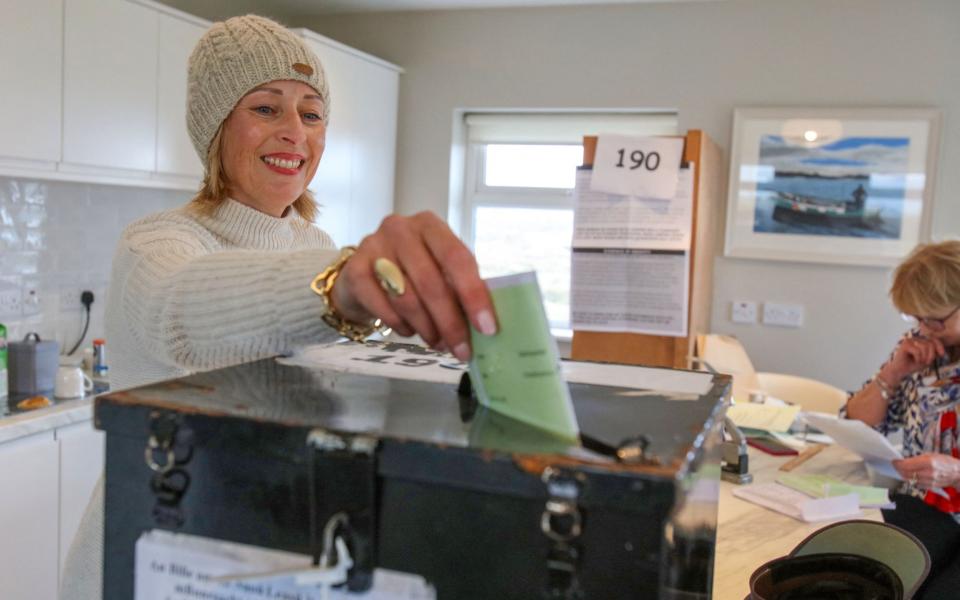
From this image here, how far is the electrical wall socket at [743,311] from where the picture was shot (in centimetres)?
421

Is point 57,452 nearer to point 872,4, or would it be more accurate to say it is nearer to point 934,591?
point 934,591

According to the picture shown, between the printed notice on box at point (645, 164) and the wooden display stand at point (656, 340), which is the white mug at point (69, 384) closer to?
the wooden display stand at point (656, 340)

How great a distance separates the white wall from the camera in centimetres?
393

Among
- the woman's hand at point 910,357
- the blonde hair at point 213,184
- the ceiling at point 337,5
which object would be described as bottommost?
the woman's hand at point 910,357

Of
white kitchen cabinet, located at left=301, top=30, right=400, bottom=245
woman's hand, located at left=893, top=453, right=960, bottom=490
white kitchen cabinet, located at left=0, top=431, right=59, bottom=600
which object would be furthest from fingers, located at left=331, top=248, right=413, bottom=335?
white kitchen cabinet, located at left=301, top=30, right=400, bottom=245

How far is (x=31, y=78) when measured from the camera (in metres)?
2.73

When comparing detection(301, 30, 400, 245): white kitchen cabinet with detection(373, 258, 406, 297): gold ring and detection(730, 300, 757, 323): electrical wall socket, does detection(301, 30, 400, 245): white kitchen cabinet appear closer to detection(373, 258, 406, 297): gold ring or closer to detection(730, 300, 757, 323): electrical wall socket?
detection(730, 300, 757, 323): electrical wall socket

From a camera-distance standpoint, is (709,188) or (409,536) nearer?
(409,536)

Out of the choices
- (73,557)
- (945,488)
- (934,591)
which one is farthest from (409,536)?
(945,488)

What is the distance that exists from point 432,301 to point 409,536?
0.52ft

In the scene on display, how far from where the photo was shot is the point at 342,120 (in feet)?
13.7

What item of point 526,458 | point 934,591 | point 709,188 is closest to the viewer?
point 526,458

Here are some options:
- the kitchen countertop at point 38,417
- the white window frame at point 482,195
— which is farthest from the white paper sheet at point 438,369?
the white window frame at point 482,195

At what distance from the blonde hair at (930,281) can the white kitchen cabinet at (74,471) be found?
2.44 meters
